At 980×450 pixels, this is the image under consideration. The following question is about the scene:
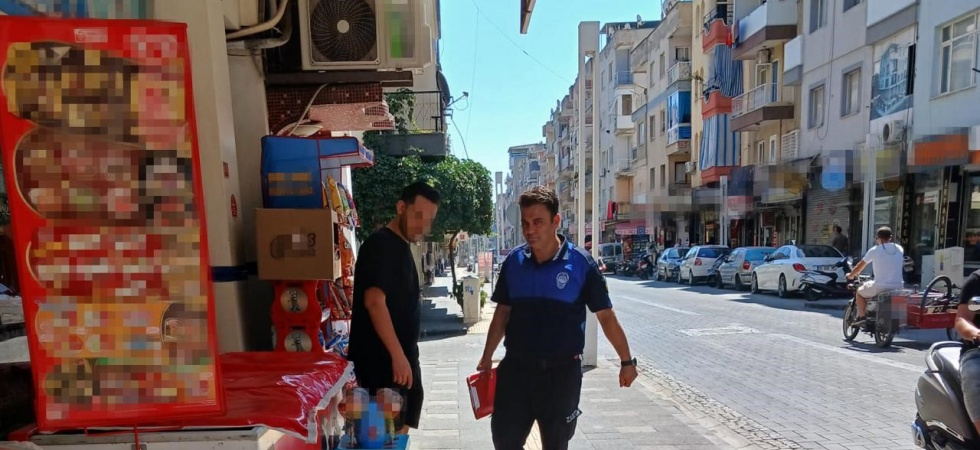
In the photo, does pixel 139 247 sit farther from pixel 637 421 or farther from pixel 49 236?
pixel 637 421

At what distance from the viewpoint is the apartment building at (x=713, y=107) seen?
25.7m

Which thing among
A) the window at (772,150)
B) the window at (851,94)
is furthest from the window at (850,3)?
the window at (772,150)

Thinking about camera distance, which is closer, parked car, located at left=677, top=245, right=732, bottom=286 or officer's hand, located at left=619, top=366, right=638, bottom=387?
officer's hand, located at left=619, top=366, right=638, bottom=387

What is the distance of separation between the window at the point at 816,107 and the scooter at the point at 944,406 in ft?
60.7

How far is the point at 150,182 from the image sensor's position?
1.76 meters

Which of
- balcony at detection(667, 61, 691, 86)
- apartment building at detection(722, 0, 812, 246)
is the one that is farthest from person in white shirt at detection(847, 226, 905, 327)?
balcony at detection(667, 61, 691, 86)

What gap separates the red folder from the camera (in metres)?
3.37

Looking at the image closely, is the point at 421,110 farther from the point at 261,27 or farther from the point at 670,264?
the point at 670,264

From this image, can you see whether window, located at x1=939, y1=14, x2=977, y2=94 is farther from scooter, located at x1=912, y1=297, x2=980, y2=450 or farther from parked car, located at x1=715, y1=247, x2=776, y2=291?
scooter, located at x1=912, y1=297, x2=980, y2=450

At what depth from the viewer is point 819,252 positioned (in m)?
15.3

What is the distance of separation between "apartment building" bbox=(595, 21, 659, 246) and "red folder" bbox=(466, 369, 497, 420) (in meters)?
37.2

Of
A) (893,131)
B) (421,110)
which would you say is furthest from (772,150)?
(421,110)

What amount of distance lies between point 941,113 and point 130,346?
685 inches

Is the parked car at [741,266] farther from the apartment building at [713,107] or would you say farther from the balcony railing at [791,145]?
the apartment building at [713,107]
